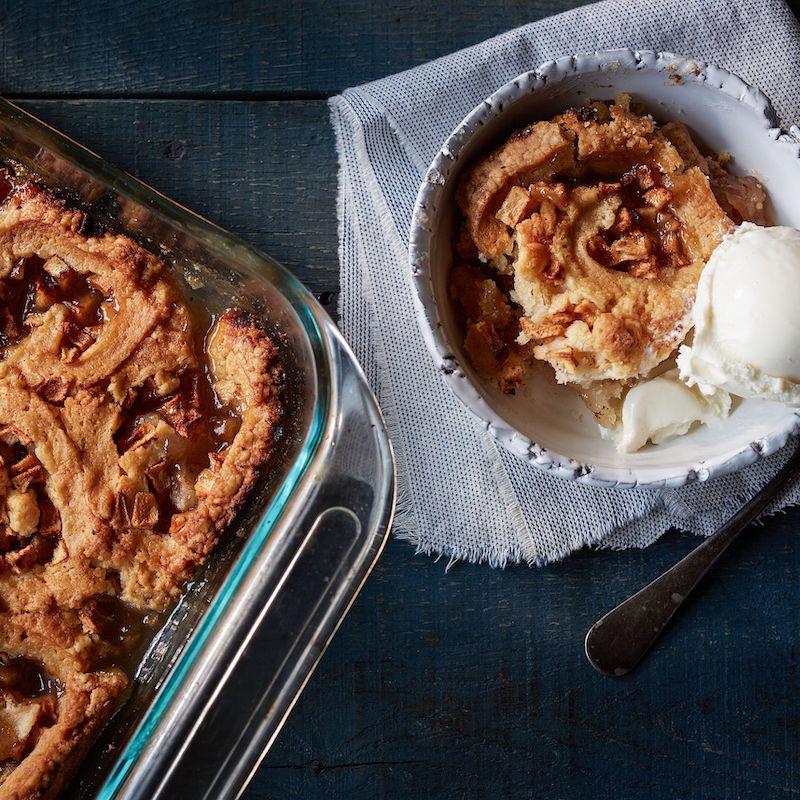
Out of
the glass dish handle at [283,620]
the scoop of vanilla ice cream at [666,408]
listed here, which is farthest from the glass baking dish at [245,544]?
the scoop of vanilla ice cream at [666,408]

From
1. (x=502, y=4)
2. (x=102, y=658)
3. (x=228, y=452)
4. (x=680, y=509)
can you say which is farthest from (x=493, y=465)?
(x=502, y=4)

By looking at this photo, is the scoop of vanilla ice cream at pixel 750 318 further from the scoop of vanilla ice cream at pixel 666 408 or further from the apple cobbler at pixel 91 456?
the apple cobbler at pixel 91 456

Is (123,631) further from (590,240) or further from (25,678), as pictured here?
(590,240)

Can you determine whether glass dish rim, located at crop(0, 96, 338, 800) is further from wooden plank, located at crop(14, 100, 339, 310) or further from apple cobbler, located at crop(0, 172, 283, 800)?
wooden plank, located at crop(14, 100, 339, 310)

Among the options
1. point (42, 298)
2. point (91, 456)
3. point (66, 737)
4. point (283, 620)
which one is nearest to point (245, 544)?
point (283, 620)

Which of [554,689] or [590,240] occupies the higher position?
[590,240]

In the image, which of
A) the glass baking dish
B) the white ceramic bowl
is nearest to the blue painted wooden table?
the glass baking dish
